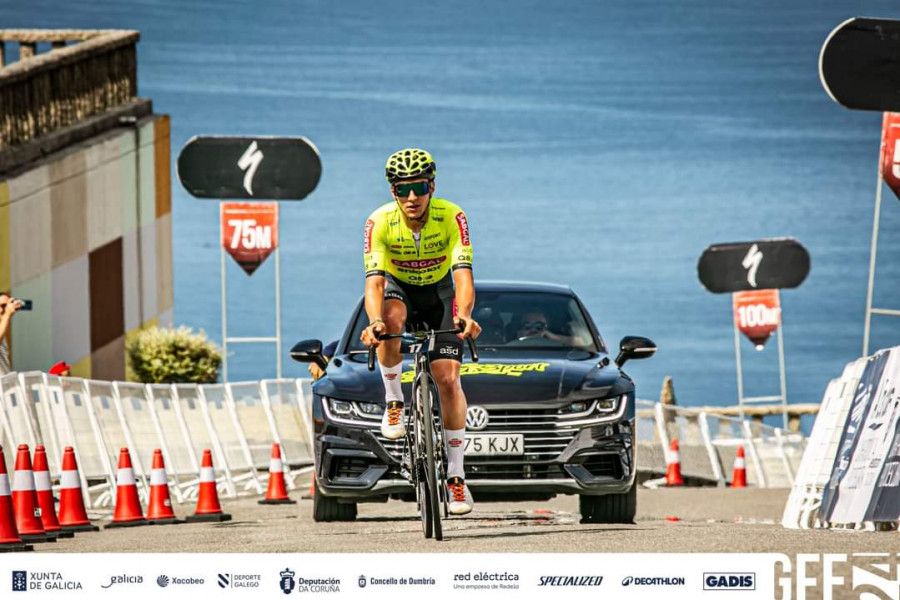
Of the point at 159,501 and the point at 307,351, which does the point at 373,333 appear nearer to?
the point at 307,351

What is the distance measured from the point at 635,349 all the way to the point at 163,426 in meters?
8.12

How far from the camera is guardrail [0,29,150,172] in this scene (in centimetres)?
2723

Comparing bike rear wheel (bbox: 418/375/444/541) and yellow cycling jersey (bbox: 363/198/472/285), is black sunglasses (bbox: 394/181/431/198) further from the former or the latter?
bike rear wheel (bbox: 418/375/444/541)

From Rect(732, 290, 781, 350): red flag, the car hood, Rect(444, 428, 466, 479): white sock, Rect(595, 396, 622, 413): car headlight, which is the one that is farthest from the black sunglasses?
Rect(732, 290, 781, 350): red flag

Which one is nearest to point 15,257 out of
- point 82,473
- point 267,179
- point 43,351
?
point 43,351

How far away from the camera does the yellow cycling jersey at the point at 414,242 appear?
9.49 metres

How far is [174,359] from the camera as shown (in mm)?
29016

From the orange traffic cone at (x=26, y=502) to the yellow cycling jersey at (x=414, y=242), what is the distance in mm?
3391

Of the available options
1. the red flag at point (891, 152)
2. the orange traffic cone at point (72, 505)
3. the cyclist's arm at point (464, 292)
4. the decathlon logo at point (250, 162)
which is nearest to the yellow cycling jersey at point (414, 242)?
the cyclist's arm at point (464, 292)

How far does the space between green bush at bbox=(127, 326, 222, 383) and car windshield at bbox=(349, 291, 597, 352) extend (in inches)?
655

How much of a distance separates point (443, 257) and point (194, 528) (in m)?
4.41

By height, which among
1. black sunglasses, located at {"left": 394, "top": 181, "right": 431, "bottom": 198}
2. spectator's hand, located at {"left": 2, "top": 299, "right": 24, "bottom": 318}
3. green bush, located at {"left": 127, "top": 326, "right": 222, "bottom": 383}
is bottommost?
green bush, located at {"left": 127, "top": 326, "right": 222, "bottom": 383}

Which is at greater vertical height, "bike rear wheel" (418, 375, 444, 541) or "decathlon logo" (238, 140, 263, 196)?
"decathlon logo" (238, 140, 263, 196)

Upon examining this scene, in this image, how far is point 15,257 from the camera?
27.0 meters
